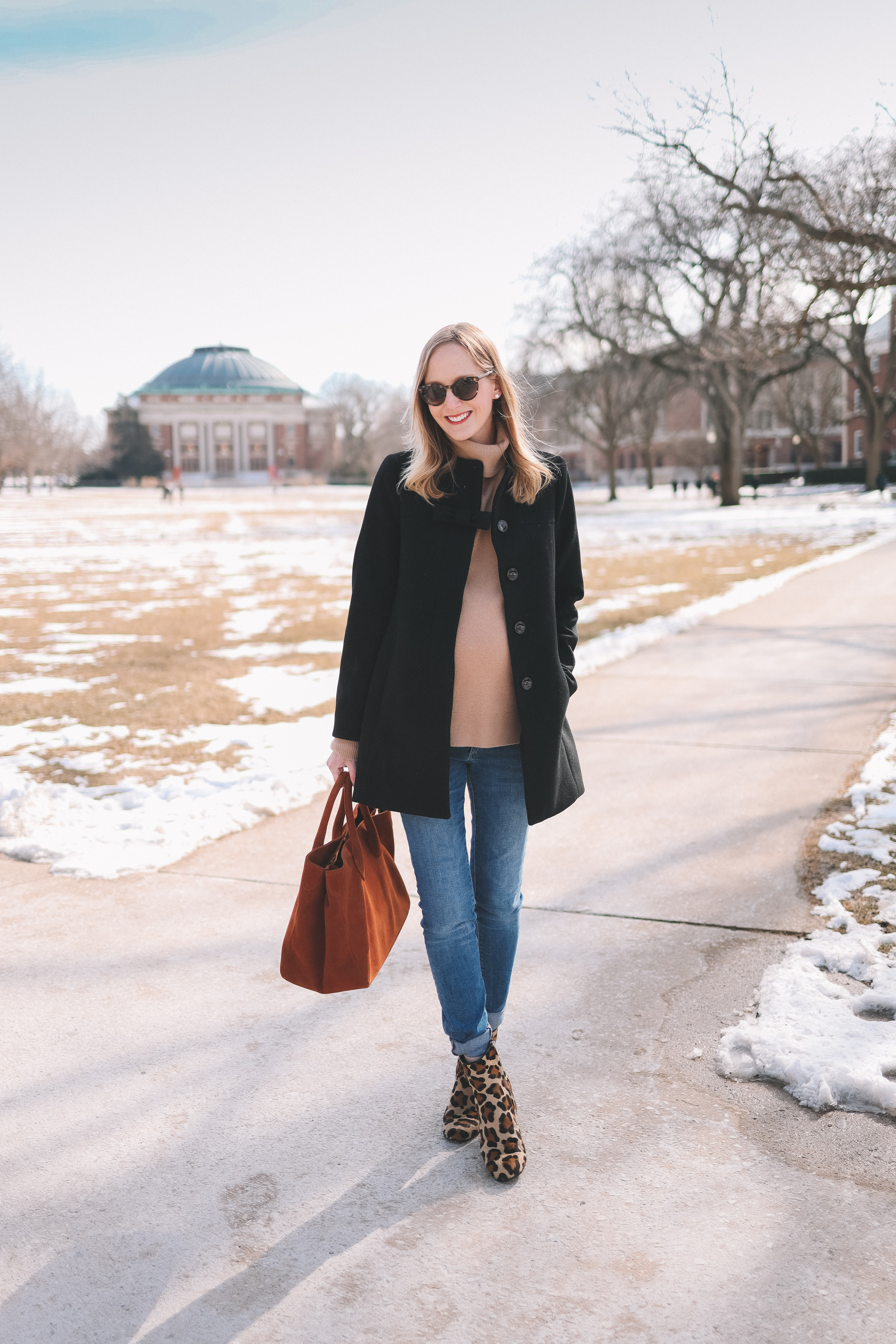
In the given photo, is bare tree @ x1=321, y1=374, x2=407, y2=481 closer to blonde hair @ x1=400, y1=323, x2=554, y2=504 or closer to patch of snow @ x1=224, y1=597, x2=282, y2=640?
patch of snow @ x1=224, y1=597, x2=282, y2=640

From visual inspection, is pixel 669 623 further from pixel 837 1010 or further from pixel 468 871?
pixel 468 871

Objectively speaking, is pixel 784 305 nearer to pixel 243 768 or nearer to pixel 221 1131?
pixel 243 768

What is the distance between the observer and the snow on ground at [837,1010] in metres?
2.71

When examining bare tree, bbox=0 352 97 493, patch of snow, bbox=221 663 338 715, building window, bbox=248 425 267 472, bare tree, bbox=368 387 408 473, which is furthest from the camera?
building window, bbox=248 425 267 472

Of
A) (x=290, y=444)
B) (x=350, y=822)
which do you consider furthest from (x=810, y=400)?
(x=350, y=822)

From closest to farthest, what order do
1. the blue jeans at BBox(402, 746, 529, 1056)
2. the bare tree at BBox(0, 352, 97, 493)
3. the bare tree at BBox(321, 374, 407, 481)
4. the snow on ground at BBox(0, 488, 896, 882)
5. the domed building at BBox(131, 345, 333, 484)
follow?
the blue jeans at BBox(402, 746, 529, 1056) < the snow on ground at BBox(0, 488, 896, 882) < the bare tree at BBox(0, 352, 97, 493) < the bare tree at BBox(321, 374, 407, 481) < the domed building at BBox(131, 345, 333, 484)

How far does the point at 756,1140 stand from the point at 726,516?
31232 millimetres

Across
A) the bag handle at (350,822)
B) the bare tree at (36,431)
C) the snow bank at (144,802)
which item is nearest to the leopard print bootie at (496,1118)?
the bag handle at (350,822)

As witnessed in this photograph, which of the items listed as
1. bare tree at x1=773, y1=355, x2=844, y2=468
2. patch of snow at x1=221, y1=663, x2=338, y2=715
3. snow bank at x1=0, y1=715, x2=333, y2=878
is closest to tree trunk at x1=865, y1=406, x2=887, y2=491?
bare tree at x1=773, y1=355, x2=844, y2=468

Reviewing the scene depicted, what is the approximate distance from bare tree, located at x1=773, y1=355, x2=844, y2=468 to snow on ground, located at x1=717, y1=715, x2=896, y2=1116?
63.6m

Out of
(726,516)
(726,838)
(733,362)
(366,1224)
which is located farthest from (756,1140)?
(726,516)

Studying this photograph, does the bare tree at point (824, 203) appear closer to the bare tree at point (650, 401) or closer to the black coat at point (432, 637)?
the black coat at point (432, 637)

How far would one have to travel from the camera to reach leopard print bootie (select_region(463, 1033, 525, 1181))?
2.42m

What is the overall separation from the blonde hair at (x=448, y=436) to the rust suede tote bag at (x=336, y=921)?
0.80 m
